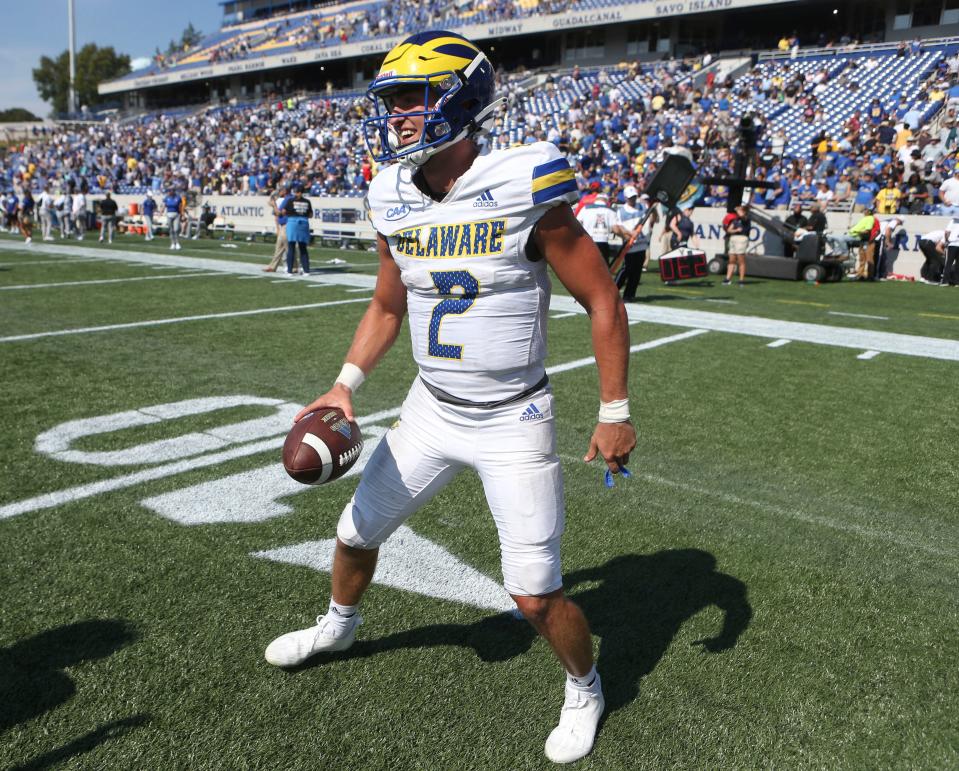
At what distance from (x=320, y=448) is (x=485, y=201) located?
90 centimetres

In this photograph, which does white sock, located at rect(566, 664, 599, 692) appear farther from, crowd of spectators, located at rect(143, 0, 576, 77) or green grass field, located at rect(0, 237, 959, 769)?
crowd of spectators, located at rect(143, 0, 576, 77)

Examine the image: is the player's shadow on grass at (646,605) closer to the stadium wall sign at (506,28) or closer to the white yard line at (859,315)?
the white yard line at (859,315)

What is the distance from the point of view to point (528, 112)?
3269 cm

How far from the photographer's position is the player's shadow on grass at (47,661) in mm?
2480

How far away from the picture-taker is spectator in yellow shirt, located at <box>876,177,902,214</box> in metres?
18.7

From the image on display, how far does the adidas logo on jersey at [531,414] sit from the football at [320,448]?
57 cm

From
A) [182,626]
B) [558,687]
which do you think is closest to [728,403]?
[558,687]

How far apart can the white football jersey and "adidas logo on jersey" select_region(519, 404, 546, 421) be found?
0.06m

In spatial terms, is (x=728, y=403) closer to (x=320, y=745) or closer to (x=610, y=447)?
(x=610, y=447)

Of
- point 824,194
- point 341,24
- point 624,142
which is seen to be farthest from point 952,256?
point 341,24

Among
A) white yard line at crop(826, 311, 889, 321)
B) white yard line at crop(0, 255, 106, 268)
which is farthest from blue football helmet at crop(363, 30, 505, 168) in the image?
white yard line at crop(0, 255, 106, 268)

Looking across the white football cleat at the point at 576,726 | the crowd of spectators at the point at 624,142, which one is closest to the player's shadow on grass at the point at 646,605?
the white football cleat at the point at 576,726

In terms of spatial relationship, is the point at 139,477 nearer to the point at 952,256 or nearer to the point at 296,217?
the point at 296,217

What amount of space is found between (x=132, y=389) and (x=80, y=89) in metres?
85.3
